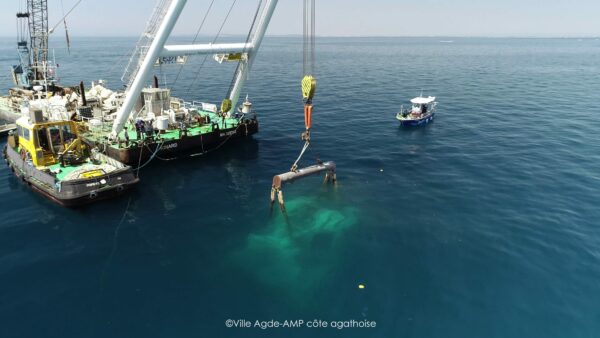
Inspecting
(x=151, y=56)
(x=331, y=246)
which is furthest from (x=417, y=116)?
(x=151, y=56)

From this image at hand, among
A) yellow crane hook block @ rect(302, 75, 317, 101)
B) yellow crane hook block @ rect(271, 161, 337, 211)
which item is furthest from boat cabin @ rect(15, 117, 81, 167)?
yellow crane hook block @ rect(302, 75, 317, 101)

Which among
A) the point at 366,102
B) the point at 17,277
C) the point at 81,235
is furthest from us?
the point at 366,102

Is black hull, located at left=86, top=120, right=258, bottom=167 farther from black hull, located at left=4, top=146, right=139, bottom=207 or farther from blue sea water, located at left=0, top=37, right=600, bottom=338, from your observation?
black hull, located at left=4, top=146, right=139, bottom=207

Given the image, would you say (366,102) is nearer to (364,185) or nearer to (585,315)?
(364,185)

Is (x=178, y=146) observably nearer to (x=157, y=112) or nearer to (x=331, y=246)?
(x=157, y=112)

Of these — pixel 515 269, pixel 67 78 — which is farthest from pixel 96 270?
pixel 67 78

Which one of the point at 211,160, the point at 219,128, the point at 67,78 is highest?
the point at 67,78

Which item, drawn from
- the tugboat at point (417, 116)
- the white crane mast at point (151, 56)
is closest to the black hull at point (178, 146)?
the white crane mast at point (151, 56)
